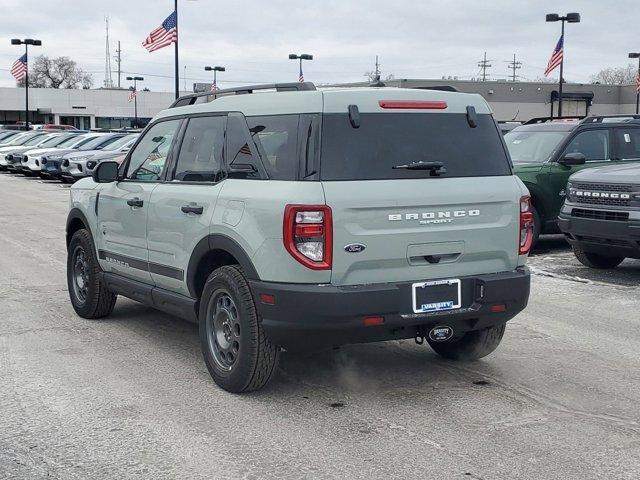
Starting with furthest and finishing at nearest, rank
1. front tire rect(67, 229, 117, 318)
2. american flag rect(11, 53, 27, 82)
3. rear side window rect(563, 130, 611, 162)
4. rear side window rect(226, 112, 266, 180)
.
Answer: american flag rect(11, 53, 27, 82) < rear side window rect(563, 130, 611, 162) < front tire rect(67, 229, 117, 318) < rear side window rect(226, 112, 266, 180)

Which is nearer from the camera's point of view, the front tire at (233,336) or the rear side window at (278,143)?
the rear side window at (278,143)

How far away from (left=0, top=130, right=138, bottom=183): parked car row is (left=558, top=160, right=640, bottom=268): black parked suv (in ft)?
42.3

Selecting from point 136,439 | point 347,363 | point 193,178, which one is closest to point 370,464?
point 136,439

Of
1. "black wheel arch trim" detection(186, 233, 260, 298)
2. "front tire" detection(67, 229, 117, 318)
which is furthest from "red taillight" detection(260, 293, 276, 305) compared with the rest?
"front tire" detection(67, 229, 117, 318)

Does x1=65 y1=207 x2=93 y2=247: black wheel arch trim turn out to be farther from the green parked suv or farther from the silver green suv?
the green parked suv

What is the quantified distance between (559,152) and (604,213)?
106 inches

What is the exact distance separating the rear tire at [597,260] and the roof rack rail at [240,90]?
20.0ft

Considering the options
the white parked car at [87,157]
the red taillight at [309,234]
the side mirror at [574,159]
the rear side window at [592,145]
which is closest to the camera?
the red taillight at [309,234]

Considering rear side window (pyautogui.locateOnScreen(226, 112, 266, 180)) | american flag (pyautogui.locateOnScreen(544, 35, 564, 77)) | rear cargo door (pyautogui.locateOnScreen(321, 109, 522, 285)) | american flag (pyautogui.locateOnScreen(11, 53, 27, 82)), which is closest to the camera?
rear cargo door (pyautogui.locateOnScreen(321, 109, 522, 285))

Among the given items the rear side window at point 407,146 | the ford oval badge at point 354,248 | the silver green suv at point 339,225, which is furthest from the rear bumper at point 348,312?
the rear side window at point 407,146

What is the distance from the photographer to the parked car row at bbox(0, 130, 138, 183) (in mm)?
24688

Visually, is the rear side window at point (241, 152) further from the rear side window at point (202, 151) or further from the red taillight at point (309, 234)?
the red taillight at point (309, 234)

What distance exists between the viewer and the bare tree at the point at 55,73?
5123 inches

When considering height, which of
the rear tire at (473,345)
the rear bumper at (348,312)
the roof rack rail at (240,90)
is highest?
the roof rack rail at (240,90)
